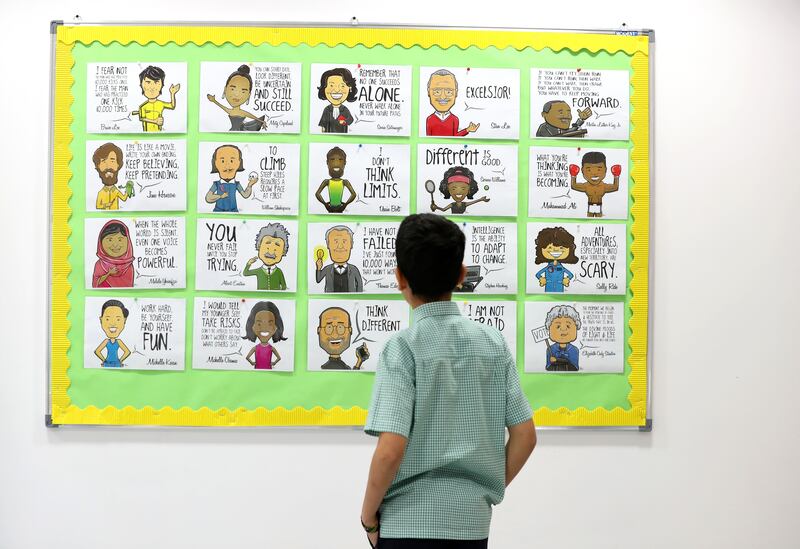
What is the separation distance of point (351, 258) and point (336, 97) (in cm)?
52

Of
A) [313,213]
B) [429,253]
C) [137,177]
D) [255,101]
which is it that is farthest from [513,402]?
[137,177]

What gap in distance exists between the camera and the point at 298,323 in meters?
2.20

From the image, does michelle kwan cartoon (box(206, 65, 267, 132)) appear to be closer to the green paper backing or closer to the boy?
the green paper backing

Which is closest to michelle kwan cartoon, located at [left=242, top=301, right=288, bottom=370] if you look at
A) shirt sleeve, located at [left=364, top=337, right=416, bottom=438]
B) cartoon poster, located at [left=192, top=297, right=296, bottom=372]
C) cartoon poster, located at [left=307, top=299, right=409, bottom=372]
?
cartoon poster, located at [left=192, top=297, right=296, bottom=372]

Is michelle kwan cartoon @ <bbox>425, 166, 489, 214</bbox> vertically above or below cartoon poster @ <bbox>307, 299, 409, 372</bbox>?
above

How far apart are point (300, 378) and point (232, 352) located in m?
0.23

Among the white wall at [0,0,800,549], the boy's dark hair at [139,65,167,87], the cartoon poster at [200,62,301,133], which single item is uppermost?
the boy's dark hair at [139,65,167,87]

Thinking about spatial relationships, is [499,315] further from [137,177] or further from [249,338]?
[137,177]

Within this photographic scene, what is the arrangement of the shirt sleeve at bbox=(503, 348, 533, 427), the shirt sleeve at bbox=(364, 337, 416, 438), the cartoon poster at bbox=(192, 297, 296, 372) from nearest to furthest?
the shirt sleeve at bbox=(364, 337, 416, 438)
the shirt sleeve at bbox=(503, 348, 533, 427)
the cartoon poster at bbox=(192, 297, 296, 372)

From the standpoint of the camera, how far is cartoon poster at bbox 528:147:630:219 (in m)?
2.22

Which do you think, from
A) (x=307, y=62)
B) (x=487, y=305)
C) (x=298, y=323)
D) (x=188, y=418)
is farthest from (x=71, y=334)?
(x=487, y=305)

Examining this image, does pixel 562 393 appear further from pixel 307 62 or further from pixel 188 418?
pixel 307 62

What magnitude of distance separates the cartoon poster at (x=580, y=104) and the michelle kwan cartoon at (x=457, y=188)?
26 cm

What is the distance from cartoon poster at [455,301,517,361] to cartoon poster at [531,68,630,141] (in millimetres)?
565
